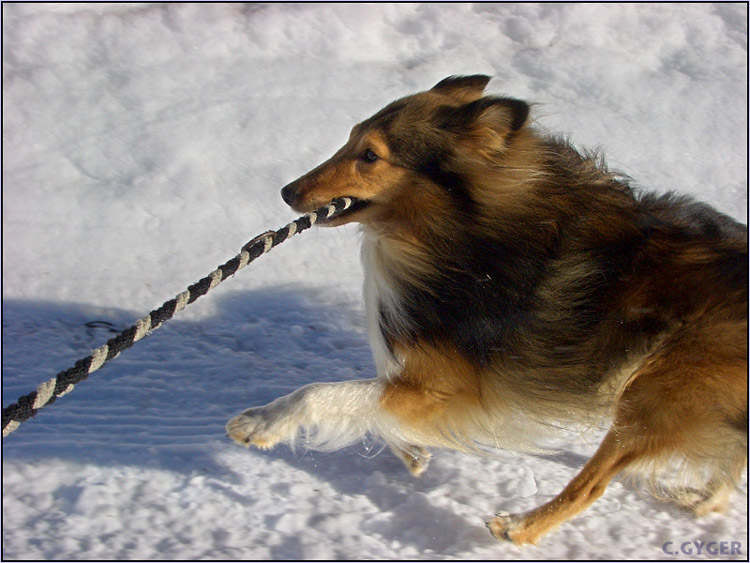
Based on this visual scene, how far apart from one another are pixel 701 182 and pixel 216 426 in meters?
3.73

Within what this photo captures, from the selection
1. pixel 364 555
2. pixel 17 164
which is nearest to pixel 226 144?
pixel 17 164

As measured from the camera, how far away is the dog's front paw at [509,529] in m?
2.46

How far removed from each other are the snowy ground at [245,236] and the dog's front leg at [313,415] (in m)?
0.11

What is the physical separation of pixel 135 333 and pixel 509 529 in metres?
1.37

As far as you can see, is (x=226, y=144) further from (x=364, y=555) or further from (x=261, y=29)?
(x=364, y=555)

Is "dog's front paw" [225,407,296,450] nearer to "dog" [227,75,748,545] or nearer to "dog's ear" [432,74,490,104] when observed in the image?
"dog" [227,75,748,545]

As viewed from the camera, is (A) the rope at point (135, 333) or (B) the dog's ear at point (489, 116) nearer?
(A) the rope at point (135, 333)

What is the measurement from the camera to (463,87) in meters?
2.98

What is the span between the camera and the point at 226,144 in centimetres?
518

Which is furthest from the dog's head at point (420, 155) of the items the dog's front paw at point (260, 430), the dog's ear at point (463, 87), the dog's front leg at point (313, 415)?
the dog's front paw at point (260, 430)

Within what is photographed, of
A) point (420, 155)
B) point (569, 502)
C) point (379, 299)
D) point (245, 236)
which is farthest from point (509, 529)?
point (245, 236)

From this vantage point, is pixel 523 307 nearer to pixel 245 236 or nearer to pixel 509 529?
pixel 509 529

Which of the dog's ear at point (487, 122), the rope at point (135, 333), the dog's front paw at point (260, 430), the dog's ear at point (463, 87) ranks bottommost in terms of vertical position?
the dog's front paw at point (260, 430)

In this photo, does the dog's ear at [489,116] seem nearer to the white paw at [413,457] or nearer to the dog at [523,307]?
the dog at [523,307]
